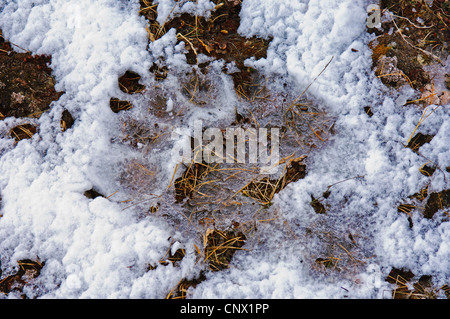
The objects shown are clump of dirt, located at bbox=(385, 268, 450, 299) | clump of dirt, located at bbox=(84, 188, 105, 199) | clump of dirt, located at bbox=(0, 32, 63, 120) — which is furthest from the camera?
clump of dirt, located at bbox=(0, 32, 63, 120)

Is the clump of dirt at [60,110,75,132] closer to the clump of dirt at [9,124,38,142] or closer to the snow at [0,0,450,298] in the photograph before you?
the snow at [0,0,450,298]

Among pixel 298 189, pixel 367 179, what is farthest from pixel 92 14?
pixel 367 179

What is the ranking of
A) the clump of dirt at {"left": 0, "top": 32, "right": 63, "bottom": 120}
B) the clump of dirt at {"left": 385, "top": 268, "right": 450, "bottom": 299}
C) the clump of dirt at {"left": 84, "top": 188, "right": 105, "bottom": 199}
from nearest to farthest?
1. the clump of dirt at {"left": 385, "top": 268, "right": 450, "bottom": 299}
2. the clump of dirt at {"left": 84, "top": 188, "right": 105, "bottom": 199}
3. the clump of dirt at {"left": 0, "top": 32, "right": 63, "bottom": 120}

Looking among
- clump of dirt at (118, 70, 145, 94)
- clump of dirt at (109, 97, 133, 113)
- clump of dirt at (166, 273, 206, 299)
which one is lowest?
clump of dirt at (166, 273, 206, 299)

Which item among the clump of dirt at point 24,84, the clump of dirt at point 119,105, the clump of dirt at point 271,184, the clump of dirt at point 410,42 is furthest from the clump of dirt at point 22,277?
the clump of dirt at point 410,42

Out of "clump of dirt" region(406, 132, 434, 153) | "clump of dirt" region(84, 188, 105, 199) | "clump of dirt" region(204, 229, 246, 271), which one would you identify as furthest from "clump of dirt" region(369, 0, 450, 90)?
"clump of dirt" region(84, 188, 105, 199)

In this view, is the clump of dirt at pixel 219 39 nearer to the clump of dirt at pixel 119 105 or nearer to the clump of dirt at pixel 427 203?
the clump of dirt at pixel 119 105
